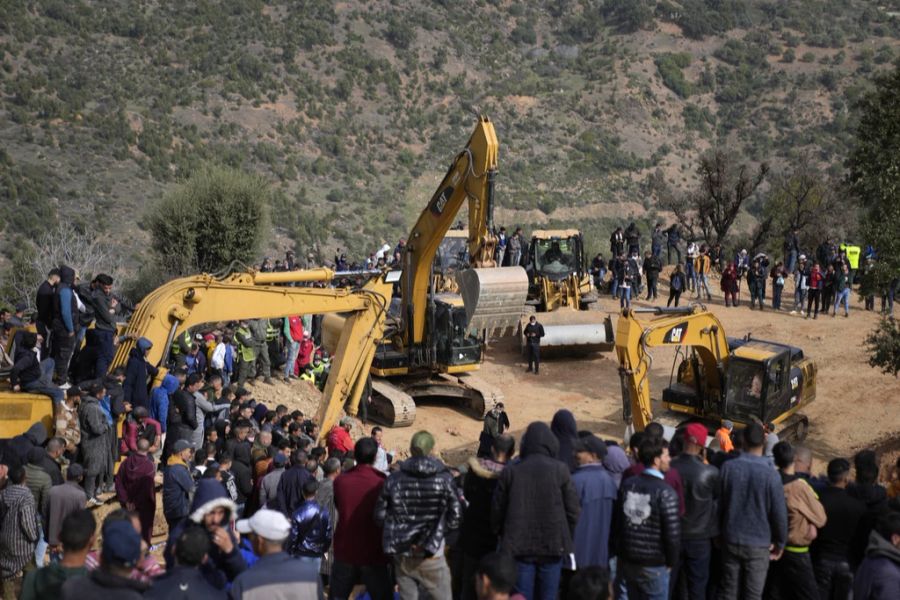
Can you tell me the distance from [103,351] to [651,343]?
8.78 meters

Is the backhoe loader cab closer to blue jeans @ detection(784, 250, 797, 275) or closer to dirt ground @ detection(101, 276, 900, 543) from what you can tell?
dirt ground @ detection(101, 276, 900, 543)

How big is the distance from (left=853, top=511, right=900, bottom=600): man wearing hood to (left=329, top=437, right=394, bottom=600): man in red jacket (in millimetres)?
3420

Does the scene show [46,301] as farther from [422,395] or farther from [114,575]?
[114,575]

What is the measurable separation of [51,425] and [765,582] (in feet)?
29.5

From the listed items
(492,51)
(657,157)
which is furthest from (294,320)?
(492,51)

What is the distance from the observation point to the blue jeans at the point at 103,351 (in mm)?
16156

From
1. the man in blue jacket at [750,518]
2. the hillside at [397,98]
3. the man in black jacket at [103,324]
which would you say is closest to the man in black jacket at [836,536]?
Result: the man in blue jacket at [750,518]

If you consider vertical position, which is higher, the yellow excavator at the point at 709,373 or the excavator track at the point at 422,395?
the yellow excavator at the point at 709,373

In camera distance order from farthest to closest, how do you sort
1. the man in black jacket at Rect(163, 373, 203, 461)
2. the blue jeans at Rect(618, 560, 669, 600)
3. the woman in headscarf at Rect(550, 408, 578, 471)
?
the man in black jacket at Rect(163, 373, 203, 461) < the woman in headscarf at Rect(550, 408, 578, 471) < the blue jeans at Rect(618, 560, 669, 600)

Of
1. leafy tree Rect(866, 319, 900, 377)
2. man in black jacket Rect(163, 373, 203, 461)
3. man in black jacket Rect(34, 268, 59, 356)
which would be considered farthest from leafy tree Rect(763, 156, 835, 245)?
man in black jacket Rect(34, 268, 59, 356)

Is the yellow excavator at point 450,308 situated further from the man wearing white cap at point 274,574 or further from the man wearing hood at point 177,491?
the man wearing white cap at point 274,574

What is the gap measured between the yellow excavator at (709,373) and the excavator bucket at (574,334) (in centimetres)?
635

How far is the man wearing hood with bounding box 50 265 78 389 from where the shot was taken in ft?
53.1

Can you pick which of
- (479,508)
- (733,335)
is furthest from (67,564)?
(733,335)
